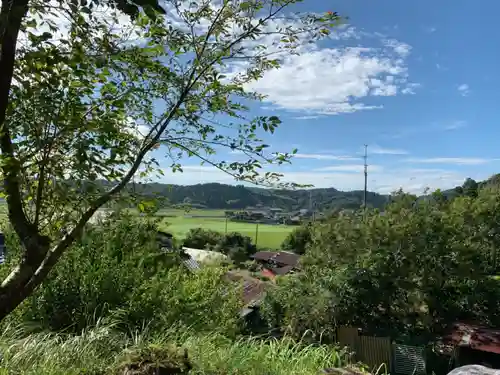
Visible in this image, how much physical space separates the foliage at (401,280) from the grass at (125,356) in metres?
10.0

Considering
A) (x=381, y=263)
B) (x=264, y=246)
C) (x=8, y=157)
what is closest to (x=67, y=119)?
(x=8, y=157)

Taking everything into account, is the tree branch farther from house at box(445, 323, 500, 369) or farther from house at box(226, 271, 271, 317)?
house at box(226, 271, 271, 317)

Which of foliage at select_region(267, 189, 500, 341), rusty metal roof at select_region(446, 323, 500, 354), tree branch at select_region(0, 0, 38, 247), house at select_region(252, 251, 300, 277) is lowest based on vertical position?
house at select_region(252, 251, 300, 277)

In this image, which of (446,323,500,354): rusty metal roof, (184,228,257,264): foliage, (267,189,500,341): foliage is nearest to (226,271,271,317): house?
(267,189,500,341): foliage

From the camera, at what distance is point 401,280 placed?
41.0ft

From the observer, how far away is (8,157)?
1259 millimetres

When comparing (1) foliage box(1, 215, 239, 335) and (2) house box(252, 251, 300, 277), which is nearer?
(1) foliage box(1, 215, 239, 335)

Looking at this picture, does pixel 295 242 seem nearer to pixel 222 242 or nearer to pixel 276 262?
pixel 222 242

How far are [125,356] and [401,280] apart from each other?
11549 millimetres

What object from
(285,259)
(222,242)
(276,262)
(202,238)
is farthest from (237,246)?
(276,262)

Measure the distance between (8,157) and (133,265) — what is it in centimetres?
309

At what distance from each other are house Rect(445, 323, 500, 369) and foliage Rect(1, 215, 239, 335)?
989 cm

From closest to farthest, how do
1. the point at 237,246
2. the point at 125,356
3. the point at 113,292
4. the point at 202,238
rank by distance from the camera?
the point at 125,356 → the point at 113,292 → the point at 202,238 → the point at 237,246

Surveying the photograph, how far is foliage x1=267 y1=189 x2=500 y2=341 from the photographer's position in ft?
41.2
